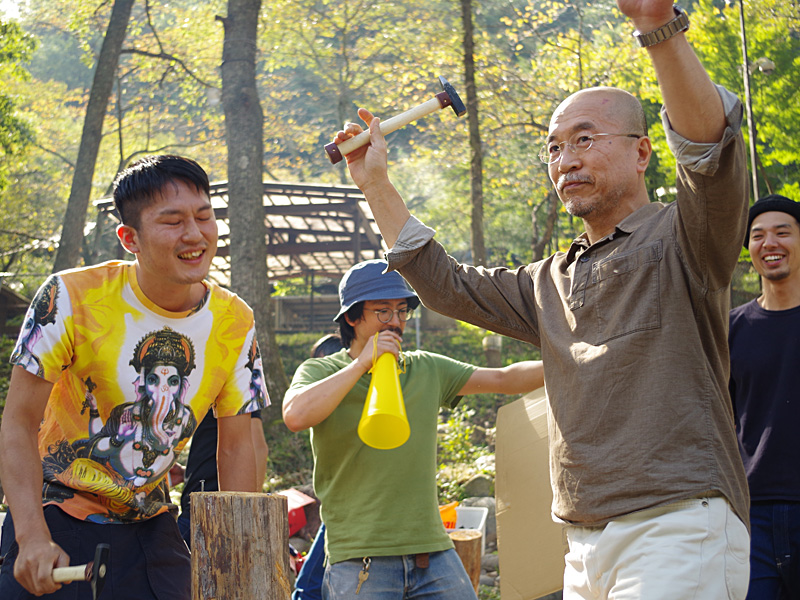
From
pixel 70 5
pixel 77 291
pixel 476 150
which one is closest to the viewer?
pixel 77 291

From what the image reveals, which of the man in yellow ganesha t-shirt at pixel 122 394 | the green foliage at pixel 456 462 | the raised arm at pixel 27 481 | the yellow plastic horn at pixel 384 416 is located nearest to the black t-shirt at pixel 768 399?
the yellow plastic horn at pixel 384 416

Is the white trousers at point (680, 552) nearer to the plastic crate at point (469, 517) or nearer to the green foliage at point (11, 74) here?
the plastic crate at point (469, 517)

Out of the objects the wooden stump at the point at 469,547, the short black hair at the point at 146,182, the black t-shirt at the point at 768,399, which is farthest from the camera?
the wooden stump at the point at 469,547

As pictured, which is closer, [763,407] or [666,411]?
[666,411]

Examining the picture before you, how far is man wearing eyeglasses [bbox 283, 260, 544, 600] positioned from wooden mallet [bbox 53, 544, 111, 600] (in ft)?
3.58

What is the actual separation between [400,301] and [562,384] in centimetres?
147

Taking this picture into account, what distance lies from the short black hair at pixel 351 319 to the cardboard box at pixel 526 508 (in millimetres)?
868

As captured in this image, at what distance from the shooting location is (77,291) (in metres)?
2.78

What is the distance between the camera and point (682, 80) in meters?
1.94

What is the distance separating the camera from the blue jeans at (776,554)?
331cm

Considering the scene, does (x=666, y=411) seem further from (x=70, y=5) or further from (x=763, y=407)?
(x=70, y=5)

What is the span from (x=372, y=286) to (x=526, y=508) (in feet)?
4.15

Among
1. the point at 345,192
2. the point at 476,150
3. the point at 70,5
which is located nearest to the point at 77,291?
the point at 476,150

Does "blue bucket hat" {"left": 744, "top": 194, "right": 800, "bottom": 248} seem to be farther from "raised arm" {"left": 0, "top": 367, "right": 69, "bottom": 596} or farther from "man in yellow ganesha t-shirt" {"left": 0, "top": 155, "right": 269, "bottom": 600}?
"raised arm" {"left": 0, "top": 367, "right": 69, "bottom": 596}
